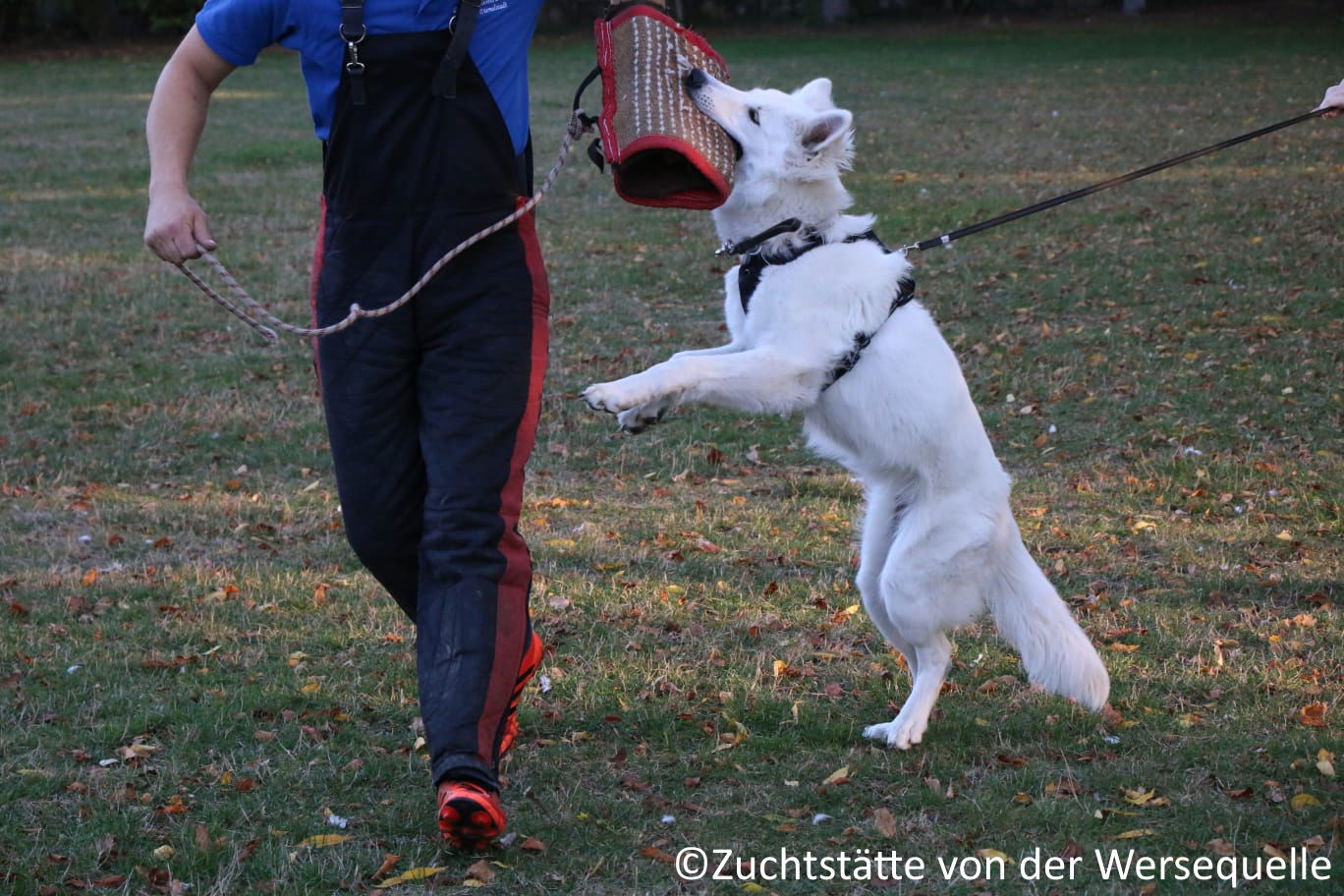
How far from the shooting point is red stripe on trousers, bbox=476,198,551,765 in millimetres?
3680

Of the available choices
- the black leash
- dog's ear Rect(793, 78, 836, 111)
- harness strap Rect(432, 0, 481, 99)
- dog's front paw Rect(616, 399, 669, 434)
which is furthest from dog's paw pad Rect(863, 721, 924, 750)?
harness strap Rect(432, 0, 481, 99)

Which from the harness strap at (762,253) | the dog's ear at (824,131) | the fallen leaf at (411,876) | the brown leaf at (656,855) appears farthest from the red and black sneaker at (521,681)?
the dog's ear at (824,131)

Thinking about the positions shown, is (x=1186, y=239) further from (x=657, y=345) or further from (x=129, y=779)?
(x=129, y=779)

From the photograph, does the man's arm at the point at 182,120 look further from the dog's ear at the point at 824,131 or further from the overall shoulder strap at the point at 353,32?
the dog's ear at the point at 824,131

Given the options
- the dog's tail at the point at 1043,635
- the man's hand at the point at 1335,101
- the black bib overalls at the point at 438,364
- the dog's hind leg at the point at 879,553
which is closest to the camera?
the black bib overalls at the point at 438,364

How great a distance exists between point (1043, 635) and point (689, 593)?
184 centimetres

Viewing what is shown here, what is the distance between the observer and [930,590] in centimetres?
438

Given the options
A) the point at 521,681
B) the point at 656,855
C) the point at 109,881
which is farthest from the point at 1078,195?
the point at 109,881

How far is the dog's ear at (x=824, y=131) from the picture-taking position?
4508 millimetres

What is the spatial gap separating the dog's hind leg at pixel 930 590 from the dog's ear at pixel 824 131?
1.28 m

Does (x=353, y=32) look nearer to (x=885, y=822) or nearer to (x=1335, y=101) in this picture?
(x=885, y=822)

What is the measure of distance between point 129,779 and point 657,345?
6.21 m

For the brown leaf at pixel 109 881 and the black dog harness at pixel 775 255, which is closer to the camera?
the brown leaf at pixel 109 881

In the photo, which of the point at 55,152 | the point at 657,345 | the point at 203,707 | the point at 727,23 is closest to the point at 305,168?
the point at 55,152
